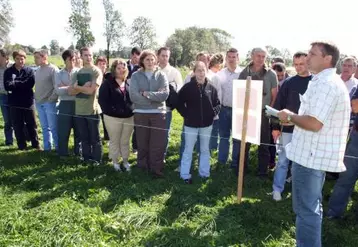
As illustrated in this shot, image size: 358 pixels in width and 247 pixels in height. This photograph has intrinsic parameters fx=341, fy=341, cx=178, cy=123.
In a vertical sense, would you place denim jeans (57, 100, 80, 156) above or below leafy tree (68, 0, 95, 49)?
below

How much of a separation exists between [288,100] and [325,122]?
206cm

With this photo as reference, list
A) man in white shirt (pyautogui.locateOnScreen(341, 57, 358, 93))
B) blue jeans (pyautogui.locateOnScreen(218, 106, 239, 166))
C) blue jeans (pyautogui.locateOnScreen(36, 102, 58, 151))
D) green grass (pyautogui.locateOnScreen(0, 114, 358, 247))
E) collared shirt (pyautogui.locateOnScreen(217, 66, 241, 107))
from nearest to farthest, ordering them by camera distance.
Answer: green grass (pyautogui.locateOnScreen(0, 114, 358, 247)), man in white shirt (pyautogui.locateOnScreen(341, 57, 358, 93)), collared shirt (pyautogui.locateOnScreen(217, 66, 241, 107)), blue jeans (pyautogui.locateOnScreen(218, 106, 239, 166)), blue jeans (pyautogui.locateOnScreen(36, 102, 58, 151))

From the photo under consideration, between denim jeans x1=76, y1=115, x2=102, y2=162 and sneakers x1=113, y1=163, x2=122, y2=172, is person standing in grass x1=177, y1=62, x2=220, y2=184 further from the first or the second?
denim jeans x1=76, y1=115, x2=102, y2=162

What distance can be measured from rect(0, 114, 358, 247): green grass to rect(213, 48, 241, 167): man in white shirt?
697 millimetres

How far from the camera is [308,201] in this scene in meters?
3.45

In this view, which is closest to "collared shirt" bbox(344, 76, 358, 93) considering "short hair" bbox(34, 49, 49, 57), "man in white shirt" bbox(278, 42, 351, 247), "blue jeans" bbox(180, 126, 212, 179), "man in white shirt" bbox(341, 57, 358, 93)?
"man in white shirt" bbox(341, 57, 358, 93)

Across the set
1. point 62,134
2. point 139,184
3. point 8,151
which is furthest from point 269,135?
point 8,151

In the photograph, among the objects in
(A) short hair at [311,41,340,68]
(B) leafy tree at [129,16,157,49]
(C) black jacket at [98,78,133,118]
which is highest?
(B) leafy tree at [129,16,157,49]

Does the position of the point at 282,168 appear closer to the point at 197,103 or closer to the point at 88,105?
the point at 197,103

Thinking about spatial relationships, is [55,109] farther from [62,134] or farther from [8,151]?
[8,151]

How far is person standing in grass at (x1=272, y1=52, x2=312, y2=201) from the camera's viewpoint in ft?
16.9

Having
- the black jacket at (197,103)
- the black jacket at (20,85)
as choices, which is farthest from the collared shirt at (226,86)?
the black jacket at (20,85)

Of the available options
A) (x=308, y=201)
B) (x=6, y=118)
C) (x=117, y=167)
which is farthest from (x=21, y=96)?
(x=308, y=201)

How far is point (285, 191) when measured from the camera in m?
5.68
